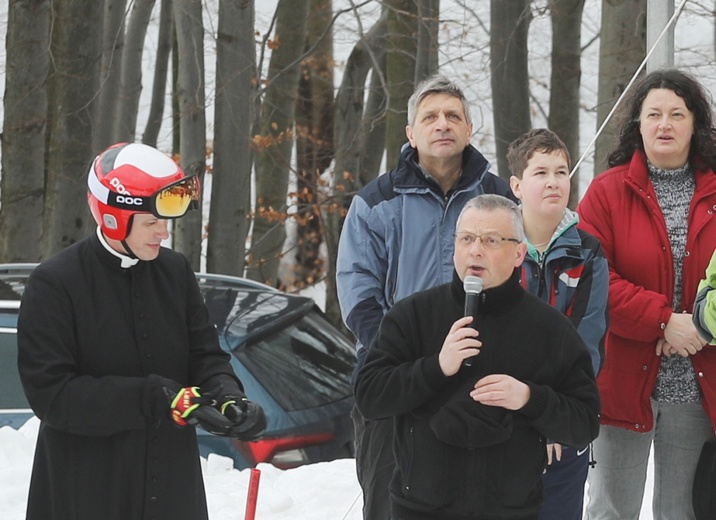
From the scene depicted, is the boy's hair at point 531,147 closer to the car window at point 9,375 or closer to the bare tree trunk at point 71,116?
the car window at point 9,375

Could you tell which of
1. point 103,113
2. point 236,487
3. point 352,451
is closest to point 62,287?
point 236,487

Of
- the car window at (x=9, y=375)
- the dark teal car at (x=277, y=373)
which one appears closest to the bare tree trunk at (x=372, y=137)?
the dark teal car at (x=277, y=373)

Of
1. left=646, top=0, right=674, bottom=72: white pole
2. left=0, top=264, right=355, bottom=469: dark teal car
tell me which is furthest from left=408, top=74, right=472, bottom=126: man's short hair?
left=646, top=0, right=674, bottom=72: white pole

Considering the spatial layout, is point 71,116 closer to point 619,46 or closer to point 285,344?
point 285,344

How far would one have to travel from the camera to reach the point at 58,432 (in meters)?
3.39

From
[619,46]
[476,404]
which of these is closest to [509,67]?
[619,46]

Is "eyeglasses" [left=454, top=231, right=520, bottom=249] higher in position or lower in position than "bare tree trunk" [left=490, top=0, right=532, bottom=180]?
lower

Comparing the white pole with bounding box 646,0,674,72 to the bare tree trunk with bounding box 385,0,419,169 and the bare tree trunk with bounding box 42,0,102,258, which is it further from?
the bare tree trunk with bounding box 385,0,419,169

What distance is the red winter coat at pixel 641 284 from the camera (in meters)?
4.16

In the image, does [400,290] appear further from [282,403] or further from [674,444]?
[282,403]

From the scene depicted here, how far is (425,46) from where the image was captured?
1249 centimetres

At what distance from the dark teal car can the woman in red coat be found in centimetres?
186

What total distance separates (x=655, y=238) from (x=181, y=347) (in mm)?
1838

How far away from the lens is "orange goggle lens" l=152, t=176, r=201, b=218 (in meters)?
3.43
